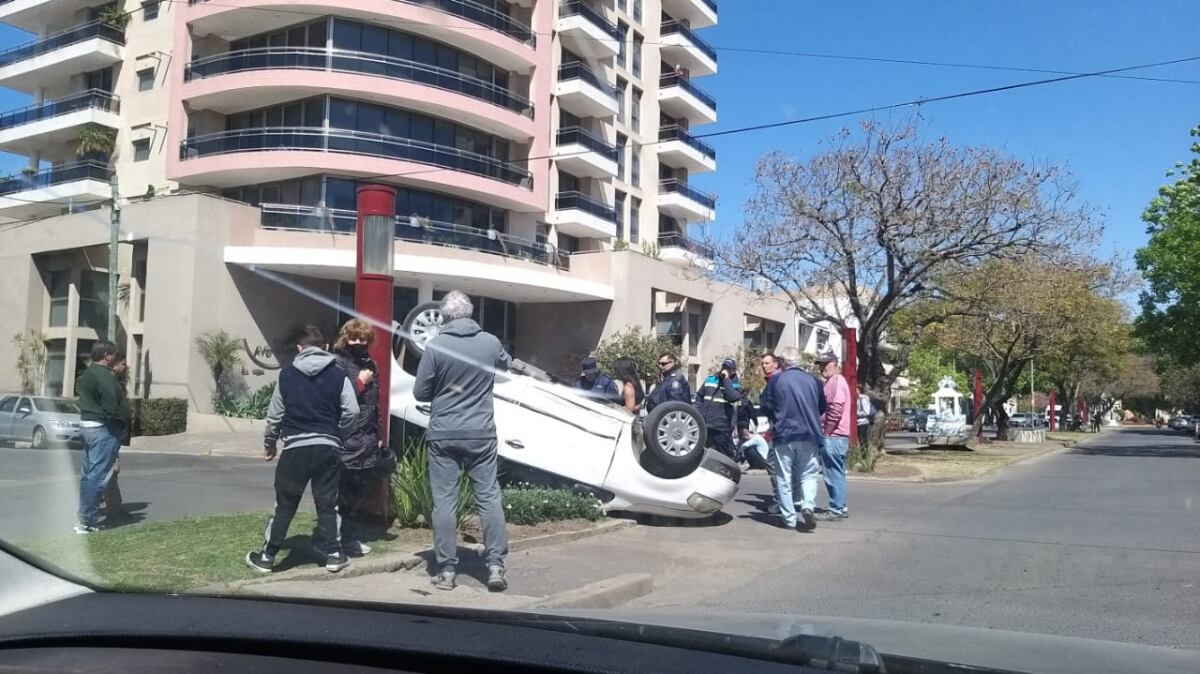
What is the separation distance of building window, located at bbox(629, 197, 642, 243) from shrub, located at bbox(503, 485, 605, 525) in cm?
3297

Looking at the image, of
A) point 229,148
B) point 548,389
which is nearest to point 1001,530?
point 548,389

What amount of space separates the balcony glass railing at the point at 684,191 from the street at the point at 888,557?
108 feet

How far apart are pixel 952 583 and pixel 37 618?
20.3 feet

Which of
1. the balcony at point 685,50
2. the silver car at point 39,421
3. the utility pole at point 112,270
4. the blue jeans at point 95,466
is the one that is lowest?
the blue jeans at point 95,466

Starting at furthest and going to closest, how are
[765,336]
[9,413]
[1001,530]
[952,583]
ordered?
[765,336]
[1001,530]
[9,413]
[952,583]

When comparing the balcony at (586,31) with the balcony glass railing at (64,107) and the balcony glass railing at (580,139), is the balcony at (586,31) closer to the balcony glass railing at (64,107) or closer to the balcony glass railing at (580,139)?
the balcony glass railing at (580,139)

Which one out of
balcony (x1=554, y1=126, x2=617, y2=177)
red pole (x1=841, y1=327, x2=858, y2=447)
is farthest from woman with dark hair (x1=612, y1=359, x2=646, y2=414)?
balcony (x1=554, y1=126, x2=617, y2=177)

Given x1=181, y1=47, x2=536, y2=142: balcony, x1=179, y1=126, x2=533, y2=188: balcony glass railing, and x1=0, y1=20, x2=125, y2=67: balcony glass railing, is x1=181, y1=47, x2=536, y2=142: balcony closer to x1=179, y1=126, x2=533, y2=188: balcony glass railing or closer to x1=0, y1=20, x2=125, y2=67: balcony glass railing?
x1=179, y1=126, x2=533, y2=188: balcony glass railing

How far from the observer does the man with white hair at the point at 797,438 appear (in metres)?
9.42

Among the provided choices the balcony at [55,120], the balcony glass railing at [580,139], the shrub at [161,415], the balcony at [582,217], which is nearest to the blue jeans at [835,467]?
the shrub at [161,415]

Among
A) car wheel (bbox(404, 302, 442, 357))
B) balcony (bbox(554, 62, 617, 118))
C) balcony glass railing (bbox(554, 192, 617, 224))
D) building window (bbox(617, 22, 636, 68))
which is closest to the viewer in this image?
car wheel (bbox(404, 302, 442, 357))

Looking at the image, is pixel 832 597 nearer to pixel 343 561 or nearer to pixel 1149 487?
pixel 343 561

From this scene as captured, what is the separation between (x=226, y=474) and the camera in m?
13.1

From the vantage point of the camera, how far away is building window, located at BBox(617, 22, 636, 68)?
131 feet
